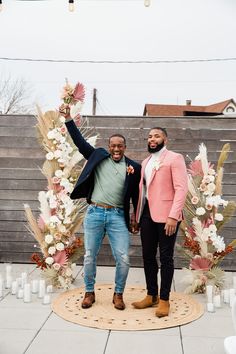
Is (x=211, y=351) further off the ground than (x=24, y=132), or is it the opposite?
(x=24, y=132)

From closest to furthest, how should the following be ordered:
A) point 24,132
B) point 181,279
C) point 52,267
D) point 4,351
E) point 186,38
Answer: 1. point 4,351
2. point 52,267
3. point 181,279
4. point 24,132
5. point 186,38

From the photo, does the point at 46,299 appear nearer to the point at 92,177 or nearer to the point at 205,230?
the point at 92,177

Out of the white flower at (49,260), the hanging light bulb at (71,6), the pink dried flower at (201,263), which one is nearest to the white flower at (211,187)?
the pink dried flower at (201,263)

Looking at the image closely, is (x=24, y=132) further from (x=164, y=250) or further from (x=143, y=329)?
(x=143, y=329)

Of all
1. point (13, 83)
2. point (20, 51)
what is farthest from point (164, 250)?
point (13, 83)

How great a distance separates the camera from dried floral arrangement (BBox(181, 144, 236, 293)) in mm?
4500

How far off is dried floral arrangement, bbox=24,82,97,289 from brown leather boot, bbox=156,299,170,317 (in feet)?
3.74

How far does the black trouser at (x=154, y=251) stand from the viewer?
375cm

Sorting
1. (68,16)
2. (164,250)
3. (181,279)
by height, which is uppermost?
(68,16)

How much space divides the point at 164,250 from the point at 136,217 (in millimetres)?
398

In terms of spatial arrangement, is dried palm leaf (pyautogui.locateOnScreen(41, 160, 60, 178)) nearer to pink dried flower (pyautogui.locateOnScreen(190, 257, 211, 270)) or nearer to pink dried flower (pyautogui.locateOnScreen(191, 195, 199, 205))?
pink dried flower (pyautogui.locateOnScreen(191, 195, 199, 205))

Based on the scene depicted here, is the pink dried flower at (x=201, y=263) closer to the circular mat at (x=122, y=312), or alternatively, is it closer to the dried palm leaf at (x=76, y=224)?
the circular mat at (x=122, y=312)

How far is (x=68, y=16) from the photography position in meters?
6.80

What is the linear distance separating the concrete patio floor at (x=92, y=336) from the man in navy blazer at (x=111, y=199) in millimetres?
497
